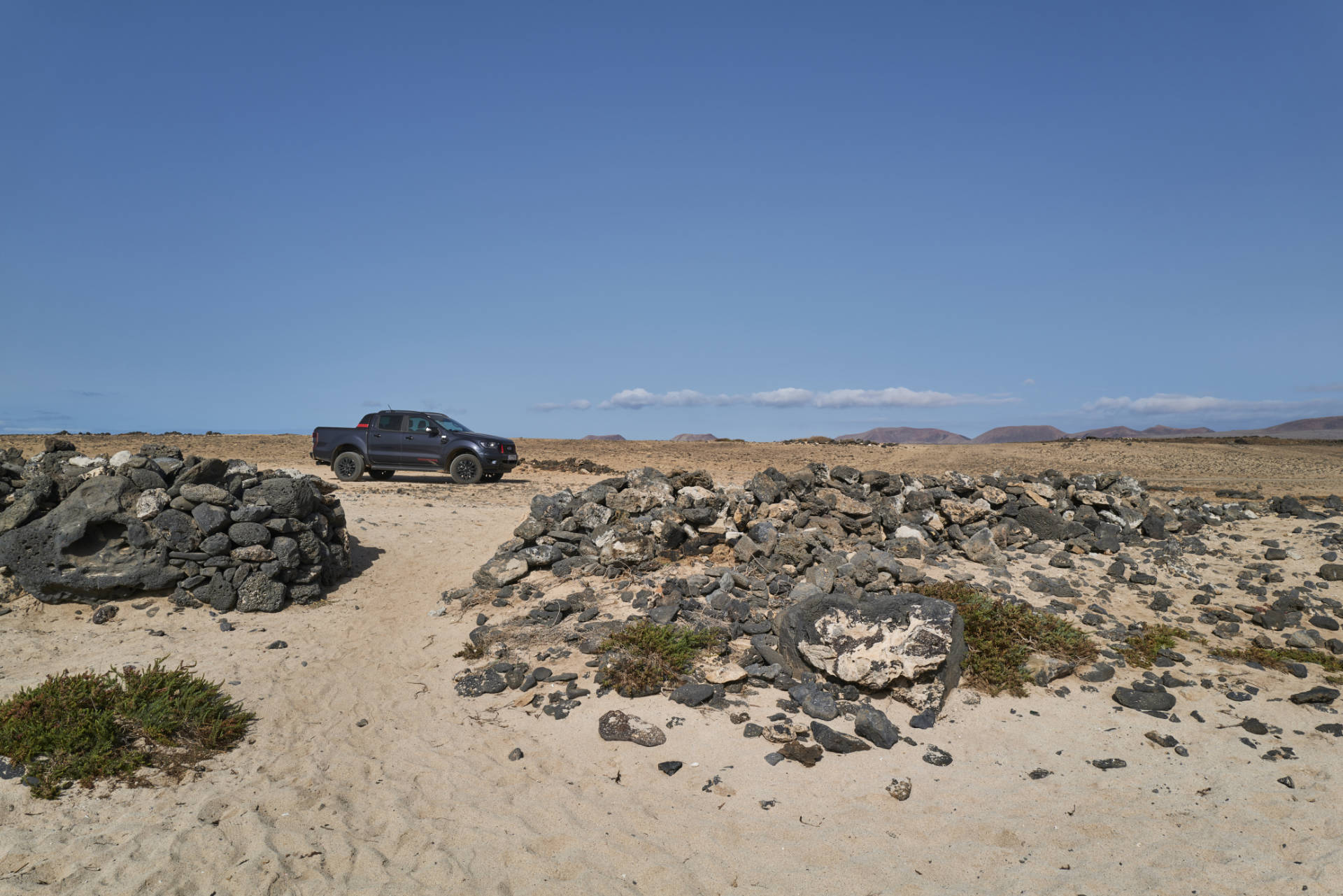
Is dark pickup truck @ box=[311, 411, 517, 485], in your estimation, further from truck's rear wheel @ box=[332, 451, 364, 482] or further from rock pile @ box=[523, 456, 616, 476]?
rock pile @ box=[523, 456, 616, 476]

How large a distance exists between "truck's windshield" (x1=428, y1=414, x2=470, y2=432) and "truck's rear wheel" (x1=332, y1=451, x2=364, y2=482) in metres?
2.33

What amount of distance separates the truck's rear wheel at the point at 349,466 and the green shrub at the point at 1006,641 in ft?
54.8

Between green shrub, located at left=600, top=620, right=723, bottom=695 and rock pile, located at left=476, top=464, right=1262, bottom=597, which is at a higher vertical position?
rock pile, located at left=476, top=464, right=1262, bottom=597

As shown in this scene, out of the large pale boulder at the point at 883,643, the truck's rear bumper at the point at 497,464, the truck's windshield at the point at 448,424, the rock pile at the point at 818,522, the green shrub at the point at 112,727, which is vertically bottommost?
the green shrub at the point at 112,727

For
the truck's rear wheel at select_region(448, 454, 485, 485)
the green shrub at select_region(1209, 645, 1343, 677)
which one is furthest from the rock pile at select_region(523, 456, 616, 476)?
the green shrub at select_region(1209, 645, 1343, 677)

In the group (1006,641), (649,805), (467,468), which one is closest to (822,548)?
(1006,641)

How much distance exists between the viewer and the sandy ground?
4.59 meters

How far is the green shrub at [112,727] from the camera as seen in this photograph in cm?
556

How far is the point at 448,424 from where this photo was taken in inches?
811

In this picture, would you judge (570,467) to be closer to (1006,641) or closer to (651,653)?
(651,653)

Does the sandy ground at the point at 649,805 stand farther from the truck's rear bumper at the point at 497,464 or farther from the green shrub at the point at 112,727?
the truck's rear bumper at the point at 497,464

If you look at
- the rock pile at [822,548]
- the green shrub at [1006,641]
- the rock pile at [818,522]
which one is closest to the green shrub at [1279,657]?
the green shrub at [1006,641]

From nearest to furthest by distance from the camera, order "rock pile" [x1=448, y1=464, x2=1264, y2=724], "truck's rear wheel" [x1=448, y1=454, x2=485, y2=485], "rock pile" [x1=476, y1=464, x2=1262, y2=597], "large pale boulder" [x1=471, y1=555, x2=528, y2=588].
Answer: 1. "rock pile" [x1=448, y1=464, x2=1264, y2=724]
2. "rock pile" [x1=476, y1=464, x2=1262, y2=597]
3. "large pale boulder" [x1=471, y1=555, x2=528, y2=588]
4. "truck's rear wheel" [x1=448, y1=454, x2=485, y2=485]

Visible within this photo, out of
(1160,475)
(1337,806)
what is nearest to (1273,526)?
(1337,806)
